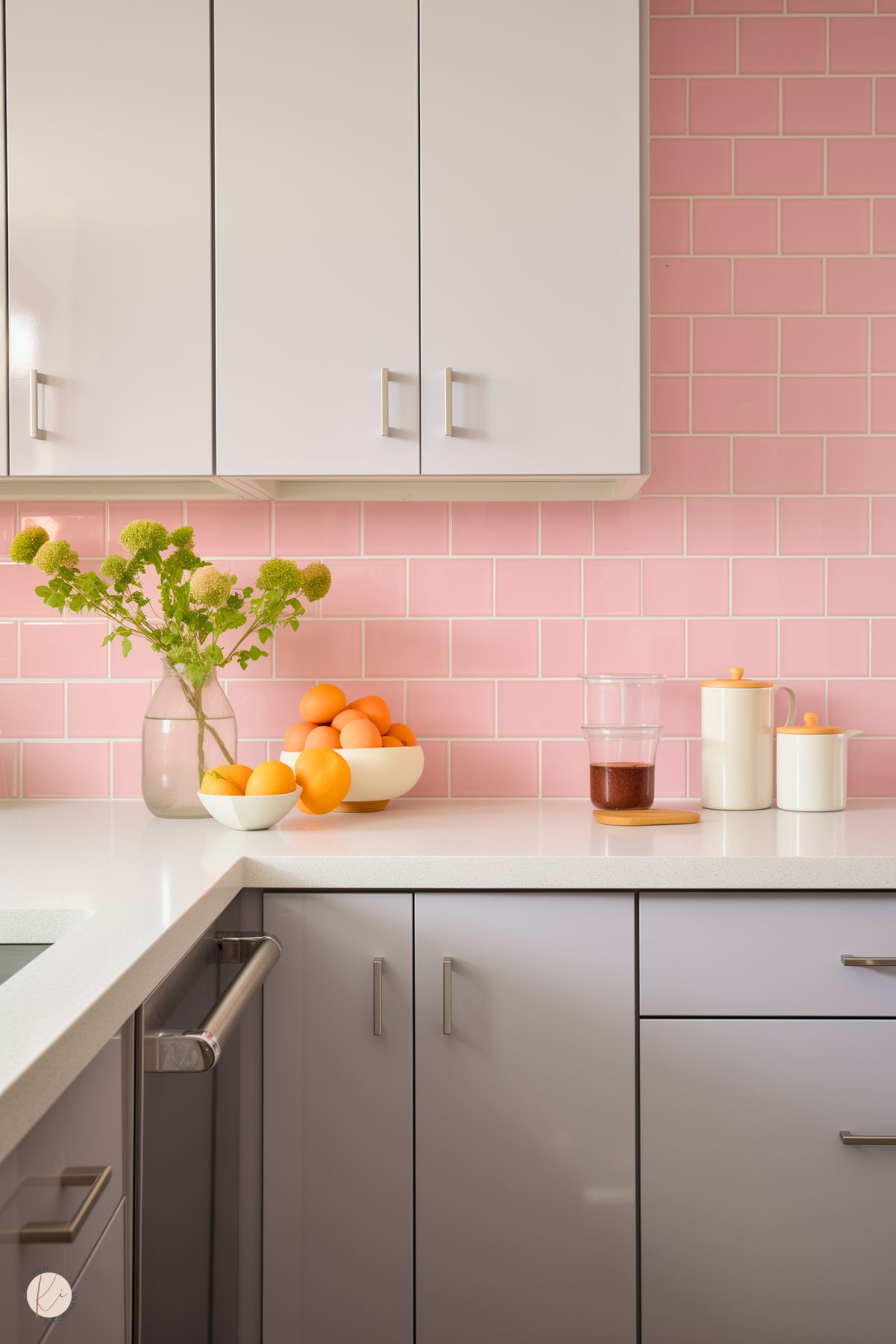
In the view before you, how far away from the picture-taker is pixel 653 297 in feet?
6.58

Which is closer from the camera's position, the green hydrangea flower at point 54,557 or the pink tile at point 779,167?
the green hydrangea flower at point 54,557

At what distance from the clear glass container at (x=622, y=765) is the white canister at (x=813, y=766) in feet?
0.75

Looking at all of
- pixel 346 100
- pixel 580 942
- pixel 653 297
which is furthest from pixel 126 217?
pixel 580 942

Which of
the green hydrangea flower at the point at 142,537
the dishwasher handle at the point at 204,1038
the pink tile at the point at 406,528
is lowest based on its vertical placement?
the dishwasher handle at the point at 204,1038

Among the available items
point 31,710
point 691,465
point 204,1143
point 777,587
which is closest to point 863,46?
point 691,465

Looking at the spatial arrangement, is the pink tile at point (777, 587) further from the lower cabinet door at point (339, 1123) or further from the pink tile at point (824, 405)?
the lower cabinet door at point (339, 1123)

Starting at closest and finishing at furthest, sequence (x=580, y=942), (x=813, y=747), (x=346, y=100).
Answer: (x=580, y=942)
(x=346, y=100)
(x=813, y=747)

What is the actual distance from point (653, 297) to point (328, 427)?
0.75m

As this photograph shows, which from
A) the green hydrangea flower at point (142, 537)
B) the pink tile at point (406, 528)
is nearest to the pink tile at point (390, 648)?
the pink tile at point (406, 528)

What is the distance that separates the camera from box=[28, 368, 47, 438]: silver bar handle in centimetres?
166

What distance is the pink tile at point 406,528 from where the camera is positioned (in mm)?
2027

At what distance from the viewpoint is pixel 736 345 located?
2006 mm

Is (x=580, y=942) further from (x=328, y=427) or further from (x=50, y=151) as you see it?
(x=50, y=151)

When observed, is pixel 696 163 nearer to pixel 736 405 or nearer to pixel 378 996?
pixel 736 405
